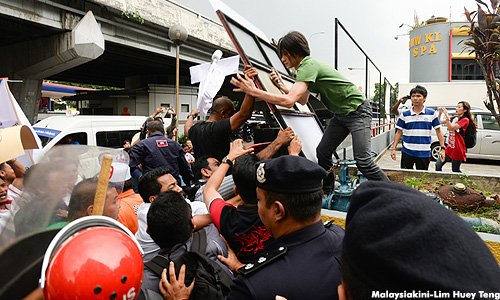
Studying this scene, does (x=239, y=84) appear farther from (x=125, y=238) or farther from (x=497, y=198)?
(x=497, y=198)

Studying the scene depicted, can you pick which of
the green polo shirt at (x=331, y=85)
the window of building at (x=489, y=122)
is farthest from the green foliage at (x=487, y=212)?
the window of building at (x=489, y=122)

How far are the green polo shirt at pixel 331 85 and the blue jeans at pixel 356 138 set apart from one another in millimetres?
83

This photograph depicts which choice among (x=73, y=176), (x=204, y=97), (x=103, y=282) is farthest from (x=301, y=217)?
(x=204, y=97)

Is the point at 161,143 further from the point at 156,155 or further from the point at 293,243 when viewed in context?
the point at 293,243

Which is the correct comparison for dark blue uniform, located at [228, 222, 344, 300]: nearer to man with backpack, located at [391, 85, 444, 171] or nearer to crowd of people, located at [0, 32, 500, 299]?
crowd of people, located at [0, 32, 500, 299]

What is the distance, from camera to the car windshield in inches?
269

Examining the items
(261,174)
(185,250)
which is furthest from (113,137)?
(261,174)

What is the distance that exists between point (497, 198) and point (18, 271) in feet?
14.8

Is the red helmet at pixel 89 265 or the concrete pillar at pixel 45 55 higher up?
the concrete pillar at pixel 45 55

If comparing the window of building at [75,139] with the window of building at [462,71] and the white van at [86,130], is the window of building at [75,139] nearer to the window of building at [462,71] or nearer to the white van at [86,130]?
the white van at [86,130]

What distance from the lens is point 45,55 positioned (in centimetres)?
1114

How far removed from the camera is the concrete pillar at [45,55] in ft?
33.7

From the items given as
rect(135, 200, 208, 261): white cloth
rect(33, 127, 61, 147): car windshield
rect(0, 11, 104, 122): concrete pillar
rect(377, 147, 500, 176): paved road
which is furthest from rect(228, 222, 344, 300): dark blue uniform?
rect(0, 11, 104, 122): concrete pillar

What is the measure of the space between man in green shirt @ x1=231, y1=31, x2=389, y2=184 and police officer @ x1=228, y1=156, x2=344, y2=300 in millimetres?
945
